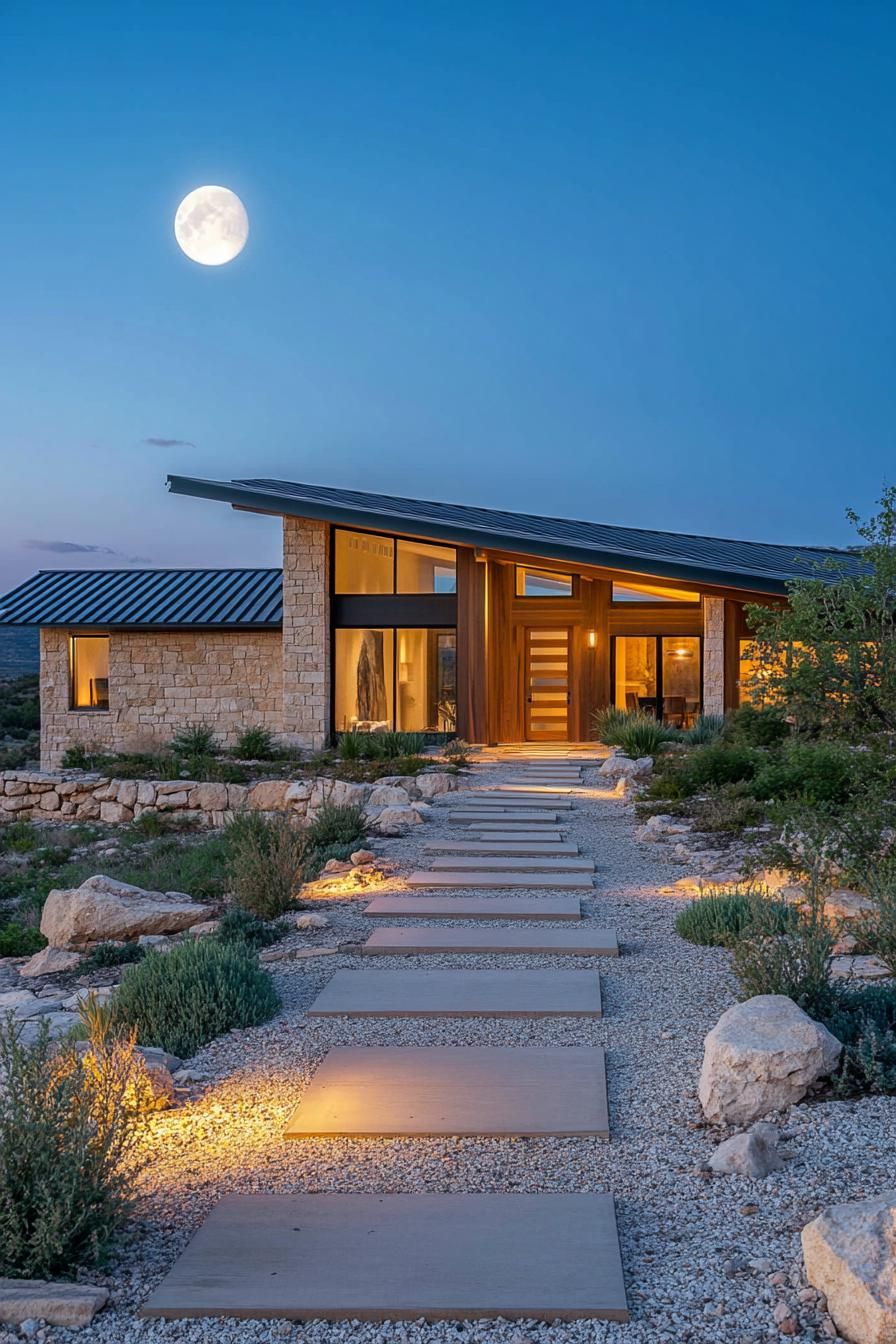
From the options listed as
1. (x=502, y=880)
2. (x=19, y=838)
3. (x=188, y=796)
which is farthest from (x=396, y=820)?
(x=19, y=838)

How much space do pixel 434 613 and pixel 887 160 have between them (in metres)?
14.1

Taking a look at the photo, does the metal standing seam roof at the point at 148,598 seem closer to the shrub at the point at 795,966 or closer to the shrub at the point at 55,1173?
the shrub at the point at 795,966

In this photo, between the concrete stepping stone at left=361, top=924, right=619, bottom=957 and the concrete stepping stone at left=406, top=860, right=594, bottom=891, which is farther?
the concrete stepping stone at left=406, top=860, right=594, bottom=891

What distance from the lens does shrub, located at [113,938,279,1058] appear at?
453 cm

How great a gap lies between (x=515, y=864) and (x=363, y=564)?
457 inches

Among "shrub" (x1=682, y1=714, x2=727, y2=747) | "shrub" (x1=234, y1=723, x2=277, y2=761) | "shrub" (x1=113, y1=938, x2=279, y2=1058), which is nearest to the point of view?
"shrub" (x1=113, y1=938, x2=279, y2=1058)

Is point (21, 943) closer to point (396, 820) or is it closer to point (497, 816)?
point (396, 820)

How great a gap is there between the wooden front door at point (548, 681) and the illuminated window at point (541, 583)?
70 cm

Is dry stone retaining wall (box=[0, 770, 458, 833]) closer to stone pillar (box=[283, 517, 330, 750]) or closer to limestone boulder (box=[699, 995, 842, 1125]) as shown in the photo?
stone pillar (box=[283, 517, 330, 750])

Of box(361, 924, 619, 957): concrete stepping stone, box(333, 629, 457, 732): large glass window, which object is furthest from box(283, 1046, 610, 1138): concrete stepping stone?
box(333, 629, 457, 732): large glass window

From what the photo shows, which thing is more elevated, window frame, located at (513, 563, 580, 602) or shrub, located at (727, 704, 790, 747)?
window frame, located at (513, 563, 580, 602)

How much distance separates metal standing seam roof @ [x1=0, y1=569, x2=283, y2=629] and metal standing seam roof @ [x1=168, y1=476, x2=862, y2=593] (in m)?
2.45

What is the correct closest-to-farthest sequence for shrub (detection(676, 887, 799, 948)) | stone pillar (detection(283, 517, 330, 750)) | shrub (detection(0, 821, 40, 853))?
shrub (detection(676, 887, 799, 948)) < shrub (detection(0, 821, 40, 853)) < stone pillar (detection(283, 517, 330, 750))

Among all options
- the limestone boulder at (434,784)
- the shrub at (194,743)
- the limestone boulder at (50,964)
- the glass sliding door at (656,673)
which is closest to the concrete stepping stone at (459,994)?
the limestone boulder at (50,964)
